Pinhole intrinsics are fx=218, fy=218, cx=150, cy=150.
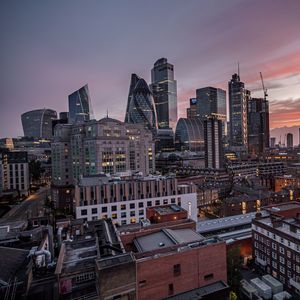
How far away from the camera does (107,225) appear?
3344 centimetres

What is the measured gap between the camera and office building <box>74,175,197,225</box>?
172 ft

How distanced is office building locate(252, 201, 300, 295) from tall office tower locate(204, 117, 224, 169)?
106890mm

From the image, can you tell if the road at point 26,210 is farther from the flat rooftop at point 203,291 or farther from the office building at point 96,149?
the flat rooftop at point 203,291

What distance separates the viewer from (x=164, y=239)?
1156 inches

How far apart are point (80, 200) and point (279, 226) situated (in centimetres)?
4178

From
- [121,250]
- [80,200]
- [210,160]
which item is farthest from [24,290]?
[210,160]

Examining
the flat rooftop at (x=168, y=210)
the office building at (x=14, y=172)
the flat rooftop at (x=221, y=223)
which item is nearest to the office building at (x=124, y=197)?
the flat rooftop at (x=221, y=223)

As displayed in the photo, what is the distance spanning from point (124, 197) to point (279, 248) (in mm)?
34082

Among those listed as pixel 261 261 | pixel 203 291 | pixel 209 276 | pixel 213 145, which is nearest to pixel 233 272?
pixel 209 276

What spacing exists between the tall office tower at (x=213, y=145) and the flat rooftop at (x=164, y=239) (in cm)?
12189

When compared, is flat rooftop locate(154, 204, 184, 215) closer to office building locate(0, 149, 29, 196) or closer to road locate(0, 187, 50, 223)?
road locate(0, 187, 50, 223)

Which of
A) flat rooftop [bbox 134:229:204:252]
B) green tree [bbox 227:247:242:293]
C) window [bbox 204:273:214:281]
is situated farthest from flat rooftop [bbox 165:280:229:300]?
green tree [bbox 227:247:242:293]

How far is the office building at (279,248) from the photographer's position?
34250 millimetres

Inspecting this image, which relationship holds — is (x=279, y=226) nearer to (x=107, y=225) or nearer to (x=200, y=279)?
(x=200, y=279)
